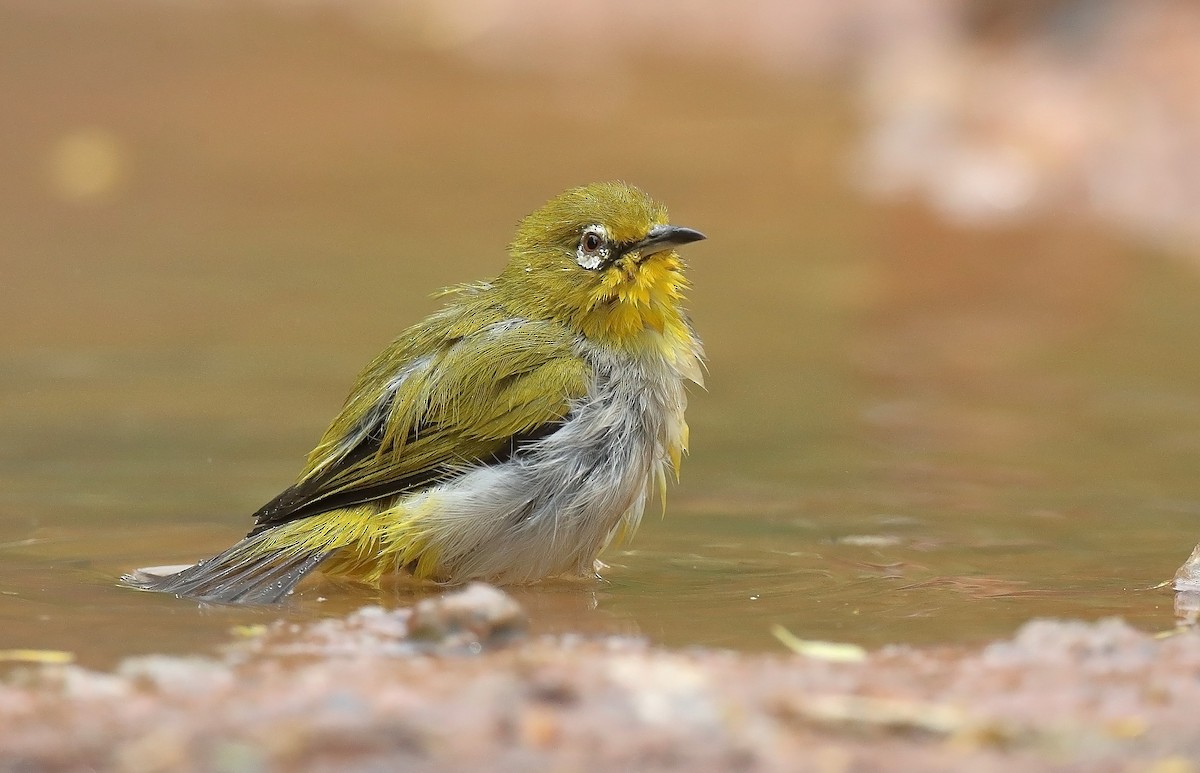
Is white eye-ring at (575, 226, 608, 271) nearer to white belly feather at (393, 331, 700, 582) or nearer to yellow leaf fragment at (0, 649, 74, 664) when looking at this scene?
white belly feather at (393, 331, 700, 582)

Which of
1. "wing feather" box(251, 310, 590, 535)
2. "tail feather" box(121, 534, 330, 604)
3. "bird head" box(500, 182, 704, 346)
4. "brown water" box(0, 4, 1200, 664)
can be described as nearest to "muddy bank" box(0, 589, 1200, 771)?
"brown water" box(0, 4, 1200, 664)

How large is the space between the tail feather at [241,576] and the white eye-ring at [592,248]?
117 cm

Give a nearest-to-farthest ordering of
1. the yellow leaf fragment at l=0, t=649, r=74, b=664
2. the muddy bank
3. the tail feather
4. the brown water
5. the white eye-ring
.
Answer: the muddy bank < the yellow leaf fragment at l=0, t=649, r=74, b=664 < the tail feather < the brown water < the white eye-ring

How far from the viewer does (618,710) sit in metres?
3.69

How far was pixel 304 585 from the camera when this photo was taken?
5594mm

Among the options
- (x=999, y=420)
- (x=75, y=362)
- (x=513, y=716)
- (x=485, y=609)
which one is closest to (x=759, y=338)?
(x=999, y=420)

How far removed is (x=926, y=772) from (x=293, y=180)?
1013 centimetres

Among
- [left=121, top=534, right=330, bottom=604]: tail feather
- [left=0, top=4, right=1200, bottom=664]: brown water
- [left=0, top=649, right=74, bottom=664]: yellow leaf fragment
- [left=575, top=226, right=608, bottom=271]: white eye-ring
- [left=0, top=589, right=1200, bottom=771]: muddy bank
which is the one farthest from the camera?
[left=575, top=226, right=608, bottom=271]: white eye-ring

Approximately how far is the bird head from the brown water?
2.63ft

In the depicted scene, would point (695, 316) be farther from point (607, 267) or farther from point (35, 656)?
point (35, 656)

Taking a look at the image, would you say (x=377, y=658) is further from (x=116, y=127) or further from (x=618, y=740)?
(x=116, y=127)

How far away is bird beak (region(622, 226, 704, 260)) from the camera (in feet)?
18.0

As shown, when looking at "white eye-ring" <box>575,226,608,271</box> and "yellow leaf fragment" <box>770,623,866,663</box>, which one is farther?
"white eye-ring" <box>575,226,608,271</box>

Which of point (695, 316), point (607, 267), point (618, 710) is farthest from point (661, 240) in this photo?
point (695, 316)
